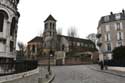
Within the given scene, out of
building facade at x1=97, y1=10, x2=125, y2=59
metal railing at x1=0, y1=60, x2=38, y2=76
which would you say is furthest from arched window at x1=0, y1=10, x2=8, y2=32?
building facade at x1=97, y1=10, x2=125, y2=59

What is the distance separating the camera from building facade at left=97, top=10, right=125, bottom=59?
49.0 m

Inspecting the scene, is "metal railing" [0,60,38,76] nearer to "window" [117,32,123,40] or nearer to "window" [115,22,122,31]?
"window" [117,32,123,40]

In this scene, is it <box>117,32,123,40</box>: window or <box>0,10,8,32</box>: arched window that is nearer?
<box>0,10,8,32</box>: arched window

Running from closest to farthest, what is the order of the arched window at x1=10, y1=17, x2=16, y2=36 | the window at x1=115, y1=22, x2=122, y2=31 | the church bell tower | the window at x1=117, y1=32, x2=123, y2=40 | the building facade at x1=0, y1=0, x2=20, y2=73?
1. the building facade at x1=0, y1=0, x2=20, y2=73
2. the arched window at x1=10, y1=17, x2=16, y2=36
3. the window at x1=117, y1=32, x2=123, y2=40
4. the window at x1=115, y1=22, x2=122, y2=31
5. the church bell tower

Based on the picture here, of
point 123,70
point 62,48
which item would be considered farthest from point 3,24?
point 62,48

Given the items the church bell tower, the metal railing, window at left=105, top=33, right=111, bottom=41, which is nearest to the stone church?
the church bell tower

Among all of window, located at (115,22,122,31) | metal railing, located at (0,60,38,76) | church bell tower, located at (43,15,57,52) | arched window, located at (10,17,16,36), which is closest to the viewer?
metal railing, located at (0,60,38,76)

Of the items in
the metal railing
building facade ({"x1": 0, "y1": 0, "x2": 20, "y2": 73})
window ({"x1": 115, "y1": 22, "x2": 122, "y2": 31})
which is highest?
window ({"x1": 115, "y1": 22, "x2": 122, "y2": 31})

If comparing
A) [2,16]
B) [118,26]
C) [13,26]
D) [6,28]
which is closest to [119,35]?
[118,26]

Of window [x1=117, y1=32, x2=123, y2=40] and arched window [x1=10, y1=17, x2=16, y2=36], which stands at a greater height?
window [x1=117, y1=32, x2=123, y2=40]

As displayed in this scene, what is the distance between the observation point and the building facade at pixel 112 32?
161 ft

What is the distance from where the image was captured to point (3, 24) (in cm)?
2223

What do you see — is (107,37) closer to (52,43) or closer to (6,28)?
(52,43)

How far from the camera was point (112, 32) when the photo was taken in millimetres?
50250
